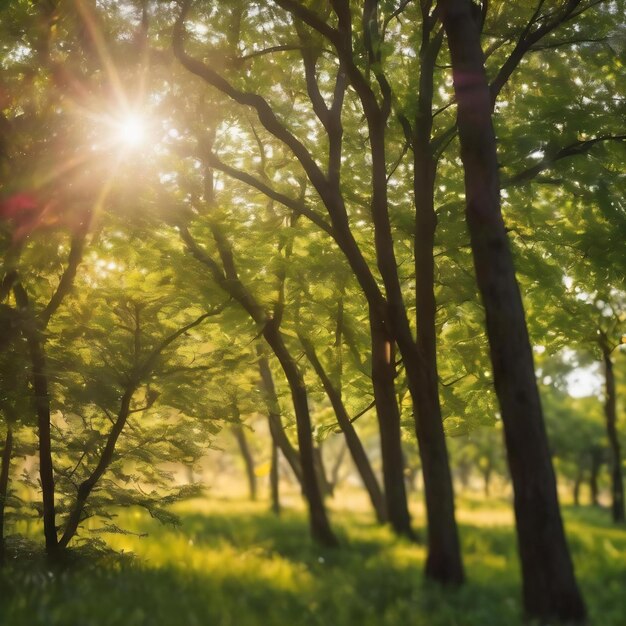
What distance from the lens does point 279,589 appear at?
8531 mm

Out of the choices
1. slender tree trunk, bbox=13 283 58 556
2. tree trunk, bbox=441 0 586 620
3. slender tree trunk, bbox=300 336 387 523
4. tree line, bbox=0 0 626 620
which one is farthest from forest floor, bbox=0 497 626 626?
slender tree trunk, bbox=300 336 387 523

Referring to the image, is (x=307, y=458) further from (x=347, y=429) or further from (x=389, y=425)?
(x=389, y=425)

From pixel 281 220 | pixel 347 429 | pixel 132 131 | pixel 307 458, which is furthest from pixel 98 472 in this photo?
pixel 347 429

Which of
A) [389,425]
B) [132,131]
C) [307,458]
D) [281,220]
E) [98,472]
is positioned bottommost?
[98,472]

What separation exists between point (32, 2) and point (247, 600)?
7708 mm

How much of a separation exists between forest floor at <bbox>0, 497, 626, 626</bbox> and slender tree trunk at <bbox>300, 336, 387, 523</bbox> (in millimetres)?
2286

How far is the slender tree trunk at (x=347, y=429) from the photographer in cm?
1451

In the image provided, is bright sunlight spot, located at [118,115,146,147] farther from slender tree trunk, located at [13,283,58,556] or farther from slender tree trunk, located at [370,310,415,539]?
slender tree trunk, located at [370,310,415,539]

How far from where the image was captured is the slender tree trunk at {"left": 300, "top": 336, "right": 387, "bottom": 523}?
571 inches

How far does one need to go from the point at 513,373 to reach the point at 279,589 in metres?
3.59

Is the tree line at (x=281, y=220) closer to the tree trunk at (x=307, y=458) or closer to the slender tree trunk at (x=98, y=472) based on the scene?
the slender tree trunk at (x=98, y=472)

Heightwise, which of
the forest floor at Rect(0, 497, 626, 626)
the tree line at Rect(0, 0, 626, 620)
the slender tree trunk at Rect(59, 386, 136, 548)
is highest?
the tree line at Rect(0, 0, 626, 620)

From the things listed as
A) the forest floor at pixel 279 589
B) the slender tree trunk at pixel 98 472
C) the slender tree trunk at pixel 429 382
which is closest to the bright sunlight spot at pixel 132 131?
the slender tree trunk at pixel 98 472

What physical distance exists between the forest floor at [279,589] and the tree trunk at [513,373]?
0.57 meters
